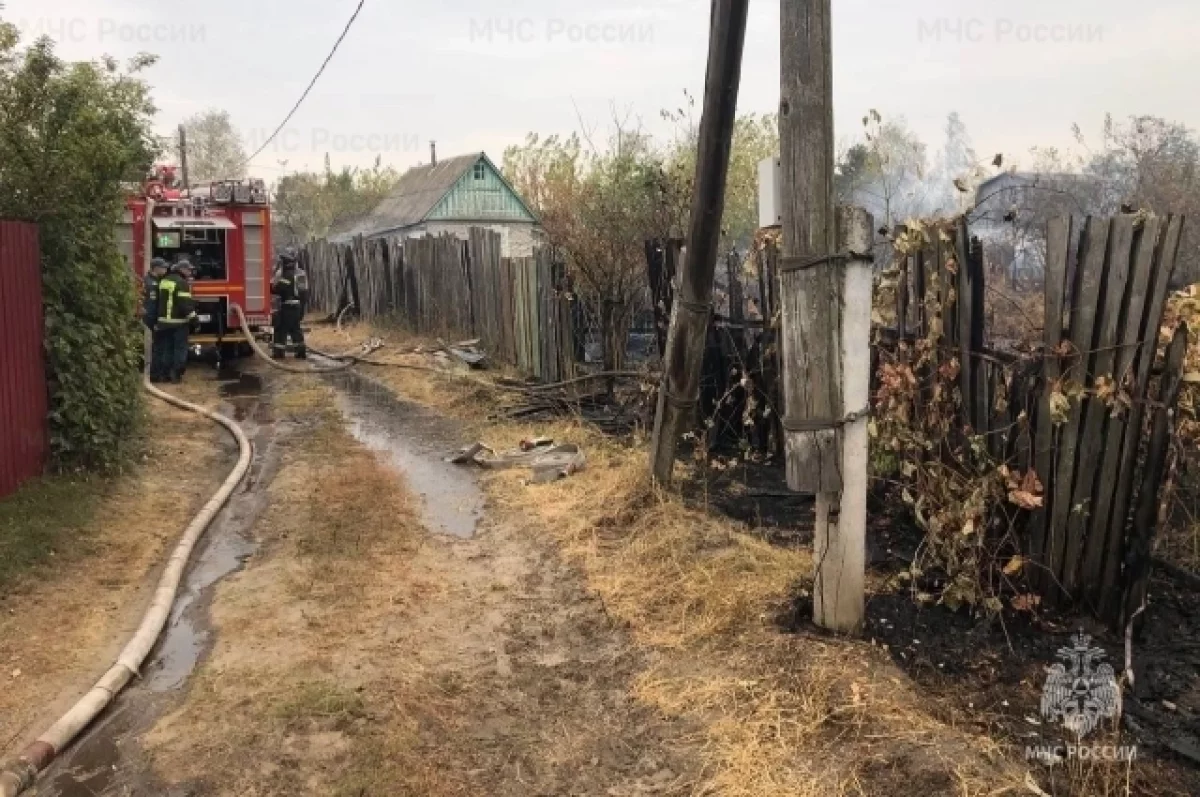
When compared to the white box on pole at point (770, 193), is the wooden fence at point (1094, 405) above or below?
below

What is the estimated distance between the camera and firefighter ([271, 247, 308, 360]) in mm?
16125

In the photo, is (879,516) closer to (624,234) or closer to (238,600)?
(238,600)

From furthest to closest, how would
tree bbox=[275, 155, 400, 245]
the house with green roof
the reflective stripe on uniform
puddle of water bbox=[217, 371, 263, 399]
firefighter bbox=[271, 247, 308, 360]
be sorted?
tree bbox=[275, 155, 400, 245]
the house with green roof
firefighter bbox=[271, 247, 308, 360]
puddle of water bbox=[217, 371, 263, 399]
the reflective stripe on uniform

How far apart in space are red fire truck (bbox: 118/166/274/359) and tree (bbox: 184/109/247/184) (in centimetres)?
4399

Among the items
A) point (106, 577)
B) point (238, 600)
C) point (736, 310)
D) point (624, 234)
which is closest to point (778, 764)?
point (238, 600)

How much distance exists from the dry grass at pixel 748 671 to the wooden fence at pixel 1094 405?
1065 mm

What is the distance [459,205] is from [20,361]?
31840mm

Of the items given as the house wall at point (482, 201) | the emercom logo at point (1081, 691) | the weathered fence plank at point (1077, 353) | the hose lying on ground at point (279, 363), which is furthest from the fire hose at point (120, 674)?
the house wall at point (482, 201)

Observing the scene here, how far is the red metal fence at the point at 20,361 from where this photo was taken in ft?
20.8

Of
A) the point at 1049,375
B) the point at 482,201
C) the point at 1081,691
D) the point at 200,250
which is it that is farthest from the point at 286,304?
the point at 482,201

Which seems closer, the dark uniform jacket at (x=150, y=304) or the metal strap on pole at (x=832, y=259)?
the metal strap on pole at (x=832, y=259)

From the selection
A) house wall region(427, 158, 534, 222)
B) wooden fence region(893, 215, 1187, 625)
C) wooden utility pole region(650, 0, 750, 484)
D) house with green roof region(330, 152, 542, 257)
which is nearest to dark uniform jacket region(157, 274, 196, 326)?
wooden utility pole region(650, 0, 750, 484)

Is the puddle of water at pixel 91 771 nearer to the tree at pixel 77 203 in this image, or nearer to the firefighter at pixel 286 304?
the tree at pixel 77 203

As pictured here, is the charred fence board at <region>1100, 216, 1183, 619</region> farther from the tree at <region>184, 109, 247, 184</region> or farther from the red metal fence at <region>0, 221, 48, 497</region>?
the tree at <region>184, 109, 247, 184</region>
